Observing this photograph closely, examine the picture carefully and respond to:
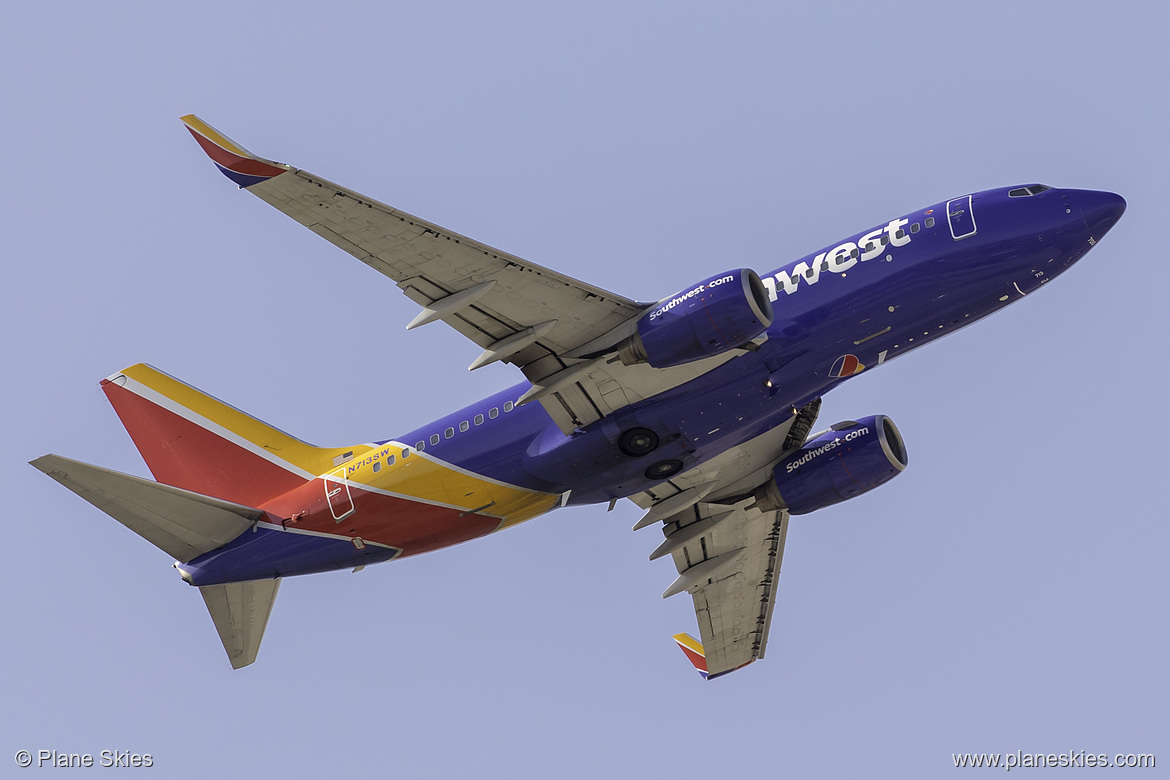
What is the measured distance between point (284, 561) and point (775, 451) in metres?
14.5

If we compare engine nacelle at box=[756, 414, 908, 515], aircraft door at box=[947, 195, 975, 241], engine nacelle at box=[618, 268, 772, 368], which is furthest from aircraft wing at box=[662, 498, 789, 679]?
aircraft door at box=[947, 195, 975, 241]

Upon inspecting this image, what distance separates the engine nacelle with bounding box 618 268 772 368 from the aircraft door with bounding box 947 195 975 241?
5.20 metres

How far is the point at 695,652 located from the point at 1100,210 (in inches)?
805

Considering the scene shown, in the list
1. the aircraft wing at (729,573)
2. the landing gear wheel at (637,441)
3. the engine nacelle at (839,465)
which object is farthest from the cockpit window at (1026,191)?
the aircraft wing at (729,573)

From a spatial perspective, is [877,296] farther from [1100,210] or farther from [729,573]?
[729,573]

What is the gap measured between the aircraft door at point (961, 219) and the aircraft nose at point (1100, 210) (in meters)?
2.60

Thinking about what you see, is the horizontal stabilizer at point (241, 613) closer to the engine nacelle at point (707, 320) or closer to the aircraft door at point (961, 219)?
the engine nacelle at point (707, 320)

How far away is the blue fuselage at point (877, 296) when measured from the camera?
31688 millimetres

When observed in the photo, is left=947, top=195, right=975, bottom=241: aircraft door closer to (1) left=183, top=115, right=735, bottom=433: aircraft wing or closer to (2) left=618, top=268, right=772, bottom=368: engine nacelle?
(2) left=618, top=268, right=772, bottom=368: engine nacelle

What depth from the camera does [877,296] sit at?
104ft

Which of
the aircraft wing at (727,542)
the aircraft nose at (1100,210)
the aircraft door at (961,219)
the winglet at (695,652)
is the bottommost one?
the winglet at (695,652)

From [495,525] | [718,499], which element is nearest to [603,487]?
[495,525]

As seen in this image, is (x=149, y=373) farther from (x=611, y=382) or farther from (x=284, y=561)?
(x=611, y=382)

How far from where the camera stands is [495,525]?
118ft
